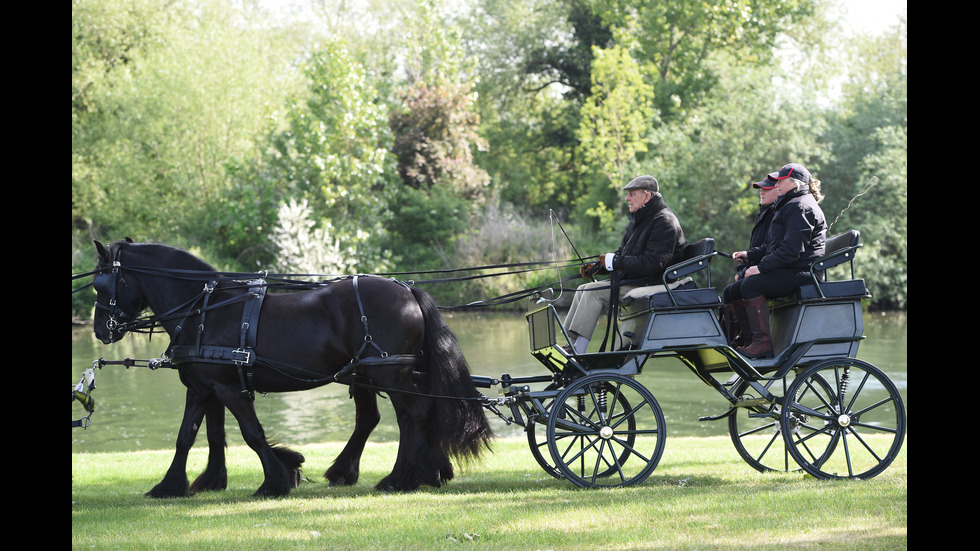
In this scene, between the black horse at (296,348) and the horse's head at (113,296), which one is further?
the horse's head at (113,296)

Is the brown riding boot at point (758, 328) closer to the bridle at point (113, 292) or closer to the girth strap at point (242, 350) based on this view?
the girth strap at point (242, 350)

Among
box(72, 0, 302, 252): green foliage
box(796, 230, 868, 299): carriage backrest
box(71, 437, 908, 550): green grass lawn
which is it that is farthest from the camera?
box(72, 0, 302, 252): green foliage

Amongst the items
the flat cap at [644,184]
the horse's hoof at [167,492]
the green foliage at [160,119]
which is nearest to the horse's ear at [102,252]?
the horse's hoof at [167,492]

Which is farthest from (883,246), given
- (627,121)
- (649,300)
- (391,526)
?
(391,526)

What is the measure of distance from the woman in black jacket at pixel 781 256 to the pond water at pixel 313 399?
5.21 metres

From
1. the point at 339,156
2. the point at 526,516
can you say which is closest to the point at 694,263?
the point at 526,516

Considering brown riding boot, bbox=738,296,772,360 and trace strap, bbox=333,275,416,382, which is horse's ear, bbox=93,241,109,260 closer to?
trace strap, bbox=333,275,416,382

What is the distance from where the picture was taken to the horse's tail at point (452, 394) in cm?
657

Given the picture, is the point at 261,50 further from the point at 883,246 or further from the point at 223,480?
the point at 223,480

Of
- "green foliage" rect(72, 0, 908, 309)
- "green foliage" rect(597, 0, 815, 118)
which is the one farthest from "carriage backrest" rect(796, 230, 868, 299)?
"green foliage" rect(597, 0, 815, 118)

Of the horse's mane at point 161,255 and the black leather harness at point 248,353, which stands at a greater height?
the horse's mane at point 161,255

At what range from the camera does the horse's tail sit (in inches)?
259
